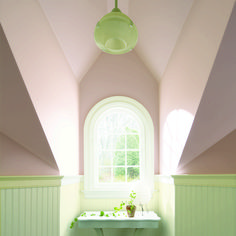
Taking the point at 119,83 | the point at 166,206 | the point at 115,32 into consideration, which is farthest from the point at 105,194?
the point at 115,32

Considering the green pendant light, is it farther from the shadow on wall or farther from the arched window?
the arched window

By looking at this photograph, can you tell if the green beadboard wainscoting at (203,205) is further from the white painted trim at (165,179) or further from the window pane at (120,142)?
the window pane at (120,142)

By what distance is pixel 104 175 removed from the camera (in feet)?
14.9

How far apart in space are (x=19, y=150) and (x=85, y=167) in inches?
58.1

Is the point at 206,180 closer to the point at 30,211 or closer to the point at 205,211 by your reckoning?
the point at 205,211

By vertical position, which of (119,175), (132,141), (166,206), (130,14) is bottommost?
(166,206)

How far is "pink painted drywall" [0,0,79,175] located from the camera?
2066 mm

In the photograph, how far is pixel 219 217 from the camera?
3.06 m

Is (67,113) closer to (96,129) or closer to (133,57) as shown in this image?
(96,129)

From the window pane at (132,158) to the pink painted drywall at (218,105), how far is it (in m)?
1.36

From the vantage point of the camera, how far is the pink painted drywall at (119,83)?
4547 mm

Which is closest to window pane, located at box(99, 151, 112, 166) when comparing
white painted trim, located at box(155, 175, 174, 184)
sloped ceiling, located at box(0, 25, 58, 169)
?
white painted trim, located at box(155, 175, 174, 184)

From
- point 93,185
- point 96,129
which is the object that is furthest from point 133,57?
point 93,185

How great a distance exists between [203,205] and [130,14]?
2542 mm
